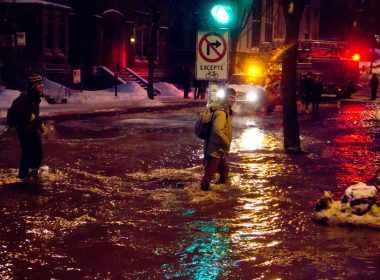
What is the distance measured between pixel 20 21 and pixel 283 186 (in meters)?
27.1

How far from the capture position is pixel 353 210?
804 centimetres

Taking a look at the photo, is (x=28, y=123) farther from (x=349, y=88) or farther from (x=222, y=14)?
(x=349, y=88)

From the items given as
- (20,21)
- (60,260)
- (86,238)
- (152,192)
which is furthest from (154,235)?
(20,21)

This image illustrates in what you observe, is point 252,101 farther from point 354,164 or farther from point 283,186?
point 283,186

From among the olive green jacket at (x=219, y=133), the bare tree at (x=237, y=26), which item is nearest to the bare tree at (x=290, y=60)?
the olive green jacket at (x=219, y=133)

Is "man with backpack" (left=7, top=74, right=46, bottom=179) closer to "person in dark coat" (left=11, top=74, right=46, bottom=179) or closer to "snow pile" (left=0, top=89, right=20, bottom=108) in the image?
"person in dark coat" (left=11, top=74, right=46, bottom=179)

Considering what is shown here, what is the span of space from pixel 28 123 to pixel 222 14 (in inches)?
149

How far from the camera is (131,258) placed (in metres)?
6.58

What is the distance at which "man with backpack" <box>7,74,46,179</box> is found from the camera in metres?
10.6

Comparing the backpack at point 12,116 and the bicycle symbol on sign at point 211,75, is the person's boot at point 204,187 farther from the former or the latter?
the backpack at point 12,116

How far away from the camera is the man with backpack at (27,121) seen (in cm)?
1065

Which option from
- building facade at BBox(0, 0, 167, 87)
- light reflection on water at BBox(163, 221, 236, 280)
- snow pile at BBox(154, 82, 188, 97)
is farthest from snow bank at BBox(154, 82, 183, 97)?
light reflection on water at BBox(163, 221, 236, 280)

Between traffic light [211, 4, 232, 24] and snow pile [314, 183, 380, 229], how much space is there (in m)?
4.42

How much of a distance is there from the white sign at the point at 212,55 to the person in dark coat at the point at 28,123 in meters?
2.70
